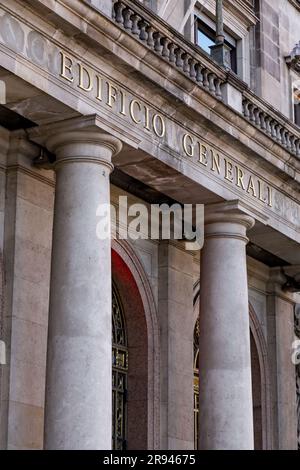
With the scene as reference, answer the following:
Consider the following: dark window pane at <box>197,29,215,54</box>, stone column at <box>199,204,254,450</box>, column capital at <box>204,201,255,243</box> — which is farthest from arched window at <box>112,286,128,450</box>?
dark window pane at <box>197,29,215,54</box>

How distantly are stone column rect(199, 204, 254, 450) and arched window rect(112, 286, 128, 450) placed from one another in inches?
82.3

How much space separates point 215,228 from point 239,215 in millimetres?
530

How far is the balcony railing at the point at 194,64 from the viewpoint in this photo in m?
20.0

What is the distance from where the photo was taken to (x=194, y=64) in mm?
21953

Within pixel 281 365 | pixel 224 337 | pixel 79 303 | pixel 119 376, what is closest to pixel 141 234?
pixel 119 376

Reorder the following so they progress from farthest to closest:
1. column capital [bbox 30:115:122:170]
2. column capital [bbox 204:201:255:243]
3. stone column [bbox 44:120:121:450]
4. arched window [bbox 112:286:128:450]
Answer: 1. arched window [bbox 112:286:128:450]
2. column capital [bbox 204:201:255:243]
3. column capital [bbox 30:115:122:170]
4. stone column [bbox 44:120:121:450]

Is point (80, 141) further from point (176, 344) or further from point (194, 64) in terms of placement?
point (176, 344)

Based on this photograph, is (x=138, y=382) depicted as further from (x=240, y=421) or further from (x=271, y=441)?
(x=271, y=441)

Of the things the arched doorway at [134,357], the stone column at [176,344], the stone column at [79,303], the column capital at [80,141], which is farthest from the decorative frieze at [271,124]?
the stone column at [79,303]

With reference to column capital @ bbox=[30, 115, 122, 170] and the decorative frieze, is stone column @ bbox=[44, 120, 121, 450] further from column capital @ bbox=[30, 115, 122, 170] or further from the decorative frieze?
the decorative frieze

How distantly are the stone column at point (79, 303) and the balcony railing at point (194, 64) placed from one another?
2.23m

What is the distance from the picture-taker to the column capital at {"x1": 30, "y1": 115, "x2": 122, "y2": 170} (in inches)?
729

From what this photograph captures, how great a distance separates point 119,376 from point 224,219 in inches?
150

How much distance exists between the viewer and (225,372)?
857 inches
